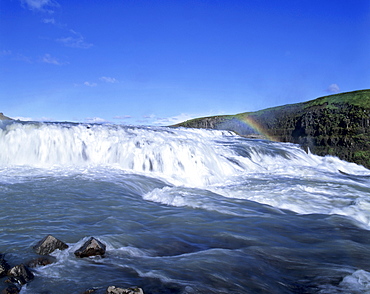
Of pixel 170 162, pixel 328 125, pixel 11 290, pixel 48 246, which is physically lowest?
Answer: pixel 11 290

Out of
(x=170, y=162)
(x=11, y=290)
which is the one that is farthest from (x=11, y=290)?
(x=170, y=162)

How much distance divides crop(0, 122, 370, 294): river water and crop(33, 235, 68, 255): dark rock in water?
90 millimetres

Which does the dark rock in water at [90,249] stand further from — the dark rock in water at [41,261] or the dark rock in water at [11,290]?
the dark rock in water at [11,290]

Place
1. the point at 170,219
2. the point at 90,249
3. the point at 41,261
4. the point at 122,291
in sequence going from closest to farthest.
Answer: the point at 122,291 → the point at 41,261 → the point at 90,249 → the point at 170,219

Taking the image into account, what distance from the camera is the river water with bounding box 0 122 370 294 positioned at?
409 centimetres

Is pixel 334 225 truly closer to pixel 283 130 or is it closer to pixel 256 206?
pixel 256 206

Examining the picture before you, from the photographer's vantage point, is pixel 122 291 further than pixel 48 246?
No

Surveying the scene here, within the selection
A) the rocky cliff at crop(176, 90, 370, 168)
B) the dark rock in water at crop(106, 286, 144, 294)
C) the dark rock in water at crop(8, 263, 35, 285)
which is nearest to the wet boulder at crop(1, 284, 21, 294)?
the dark rock in water at crop(8, 263, 35, 285)

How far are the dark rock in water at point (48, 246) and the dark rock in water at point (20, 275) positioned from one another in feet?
2.31

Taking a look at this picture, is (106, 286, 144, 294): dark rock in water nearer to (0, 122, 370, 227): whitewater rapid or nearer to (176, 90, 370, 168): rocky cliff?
(0, 122, 370, 227): whitewater rapid

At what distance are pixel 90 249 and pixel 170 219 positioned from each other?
8.25 ft

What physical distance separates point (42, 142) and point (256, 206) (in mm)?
10278

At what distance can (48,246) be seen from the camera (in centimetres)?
466

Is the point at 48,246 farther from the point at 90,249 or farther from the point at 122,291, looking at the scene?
the point at 122,291
